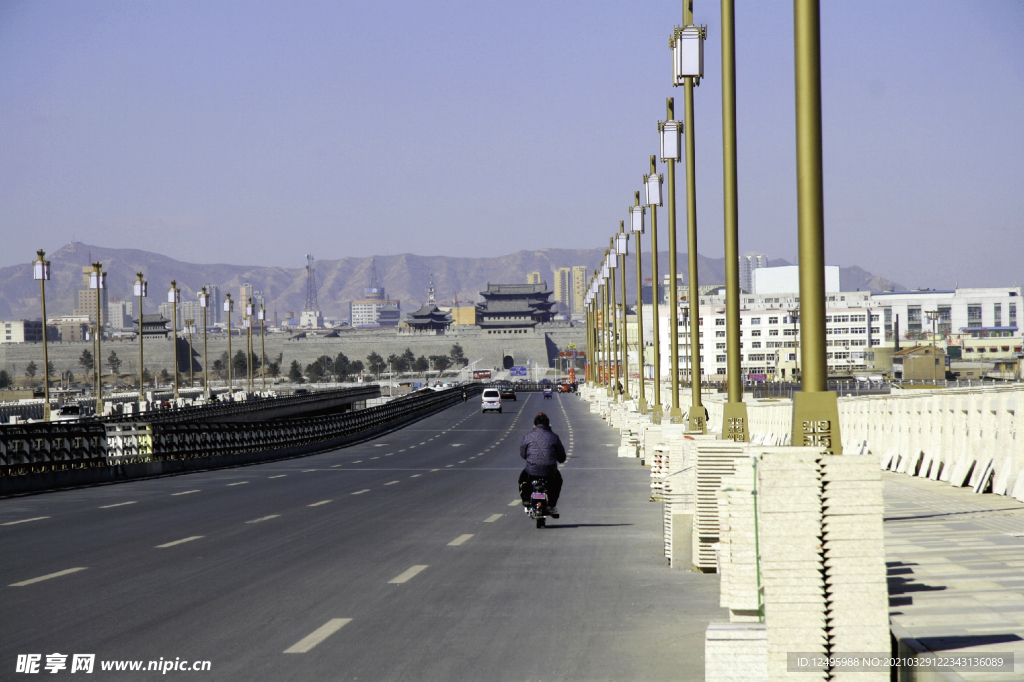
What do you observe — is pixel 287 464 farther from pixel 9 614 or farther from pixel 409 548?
pixel 9 614

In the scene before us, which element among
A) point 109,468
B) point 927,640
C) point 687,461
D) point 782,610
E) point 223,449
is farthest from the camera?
point 223,449

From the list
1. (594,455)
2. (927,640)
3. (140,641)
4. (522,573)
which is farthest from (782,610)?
(594,455)

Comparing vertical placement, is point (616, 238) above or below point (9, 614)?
above

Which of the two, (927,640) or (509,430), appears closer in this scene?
(927,640)

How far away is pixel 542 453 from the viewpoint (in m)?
17.1

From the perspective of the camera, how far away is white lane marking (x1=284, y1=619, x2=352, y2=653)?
834 centimetres

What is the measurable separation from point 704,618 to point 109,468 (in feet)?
76.5

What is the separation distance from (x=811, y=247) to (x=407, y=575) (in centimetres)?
582

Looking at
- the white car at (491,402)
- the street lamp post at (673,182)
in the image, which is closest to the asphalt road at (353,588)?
the street lamp post at (673,182)

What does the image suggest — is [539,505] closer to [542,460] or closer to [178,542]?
[542,460]

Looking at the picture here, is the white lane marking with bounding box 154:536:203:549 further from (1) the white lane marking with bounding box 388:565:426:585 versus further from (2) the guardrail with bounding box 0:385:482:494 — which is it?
(2) the guardrail with bounding box 0:385:482:494

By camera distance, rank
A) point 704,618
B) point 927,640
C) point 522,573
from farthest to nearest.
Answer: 1. point 522,573
2. point 704,618
3. point 927,640

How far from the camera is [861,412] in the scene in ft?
96.9

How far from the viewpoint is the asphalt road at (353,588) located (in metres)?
8.05
